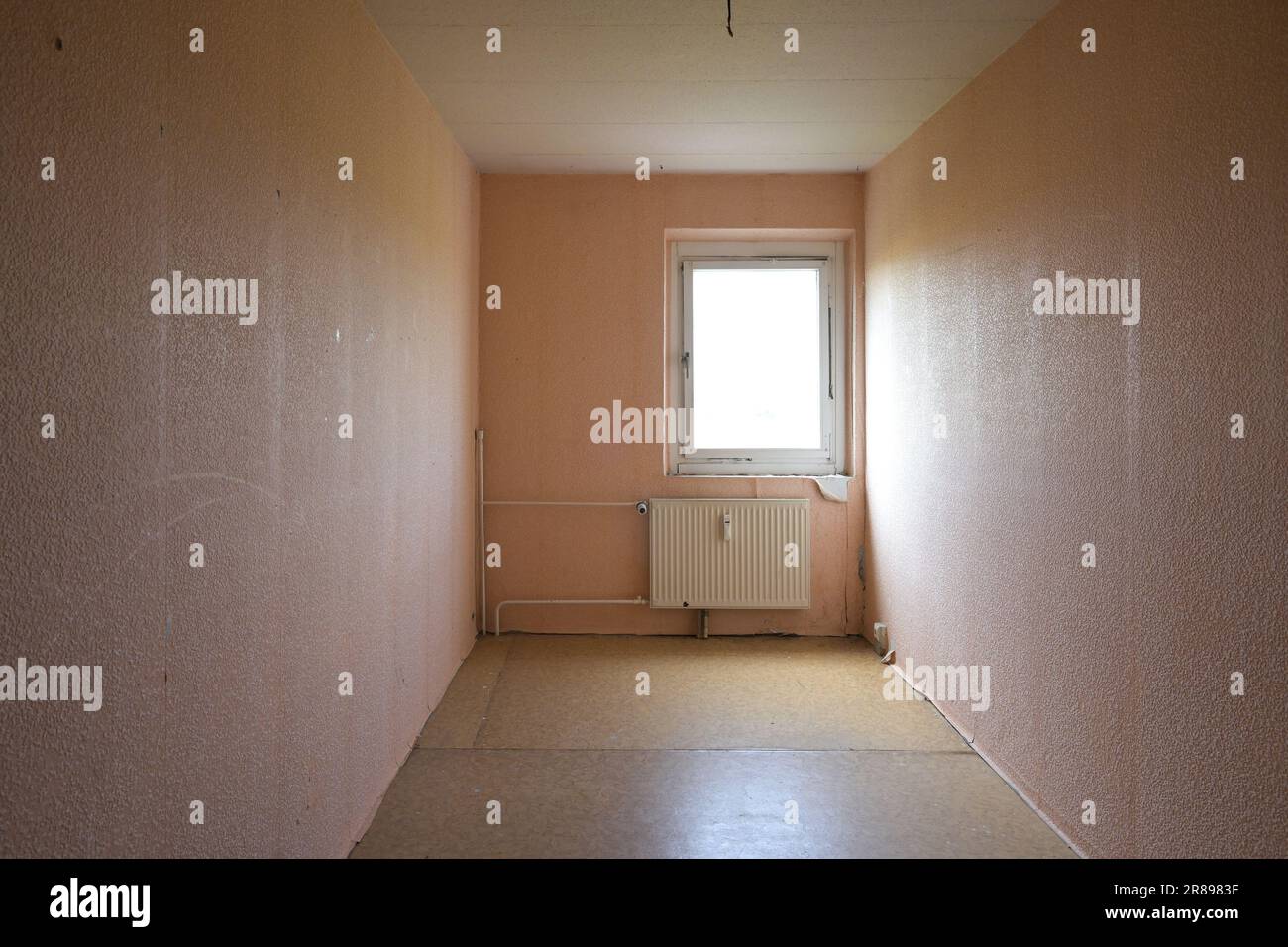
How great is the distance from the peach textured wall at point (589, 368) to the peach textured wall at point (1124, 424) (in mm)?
1121

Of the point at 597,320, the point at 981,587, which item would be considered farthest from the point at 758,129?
the point at 981,587

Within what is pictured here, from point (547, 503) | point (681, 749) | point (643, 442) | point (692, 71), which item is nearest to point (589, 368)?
point (643, 442)

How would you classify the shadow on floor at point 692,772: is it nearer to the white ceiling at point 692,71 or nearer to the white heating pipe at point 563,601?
the white heating pipe at point 563,601

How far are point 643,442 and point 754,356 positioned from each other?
0.78m

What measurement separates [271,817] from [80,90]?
1400 millimetres

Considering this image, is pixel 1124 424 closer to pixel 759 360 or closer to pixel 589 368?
pixel 759 360

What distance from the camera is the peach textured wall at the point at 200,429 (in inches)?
41.5

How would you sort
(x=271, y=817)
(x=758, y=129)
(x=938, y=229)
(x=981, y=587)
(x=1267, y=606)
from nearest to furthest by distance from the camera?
(x=1267, y=606) < (x=271, y=817) < (x=981, y=587) < (x=938, y=229) < (x=758, y=129)

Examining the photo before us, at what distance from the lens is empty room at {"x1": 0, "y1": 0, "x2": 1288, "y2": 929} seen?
122cm

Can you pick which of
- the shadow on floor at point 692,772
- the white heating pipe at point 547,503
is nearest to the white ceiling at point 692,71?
the white heating pipe at point 547,503

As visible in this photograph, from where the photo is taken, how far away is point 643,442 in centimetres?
443

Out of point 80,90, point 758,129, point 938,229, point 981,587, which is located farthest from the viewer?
point 758,129

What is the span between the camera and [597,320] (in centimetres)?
437
